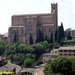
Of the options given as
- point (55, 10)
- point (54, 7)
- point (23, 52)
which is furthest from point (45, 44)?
point (54, 7)

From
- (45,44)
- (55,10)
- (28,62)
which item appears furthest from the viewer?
(55,10)

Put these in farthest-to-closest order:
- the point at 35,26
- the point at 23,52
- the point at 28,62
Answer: the point at 35,26 < the point at 23,52 < the point at 28,62

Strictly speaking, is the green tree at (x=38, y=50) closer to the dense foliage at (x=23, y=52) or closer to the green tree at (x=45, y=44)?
the dense foliage at (x=23, y=52)

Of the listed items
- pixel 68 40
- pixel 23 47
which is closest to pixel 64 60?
pixel 23 47

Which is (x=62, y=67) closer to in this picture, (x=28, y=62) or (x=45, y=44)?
(x=28, y=62)

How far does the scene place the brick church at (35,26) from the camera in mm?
74000

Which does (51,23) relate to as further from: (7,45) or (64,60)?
(64,60)

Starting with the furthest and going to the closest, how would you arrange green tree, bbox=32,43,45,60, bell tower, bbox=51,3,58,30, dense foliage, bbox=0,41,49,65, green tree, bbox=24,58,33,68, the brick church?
bell tower, bbox=51,3,58,30 < the brick church < green tree, bbox=32,43,45,60 < dense foliage, bbox=0,41,49,65 < green tree, bbox=24,58,33,68

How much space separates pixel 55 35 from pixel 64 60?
132 ft

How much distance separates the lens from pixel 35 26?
74.4 metres

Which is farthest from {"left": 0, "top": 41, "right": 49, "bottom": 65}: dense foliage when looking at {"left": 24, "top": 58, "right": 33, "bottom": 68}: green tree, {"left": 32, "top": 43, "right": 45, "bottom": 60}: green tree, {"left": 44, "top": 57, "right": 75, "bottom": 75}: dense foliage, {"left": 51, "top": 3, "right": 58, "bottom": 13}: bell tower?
{"left": 44, "top": 57, "right": 75, "bottom": 75}: dense foliage

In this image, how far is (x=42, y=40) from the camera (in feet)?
240

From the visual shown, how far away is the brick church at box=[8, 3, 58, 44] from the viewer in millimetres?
74000

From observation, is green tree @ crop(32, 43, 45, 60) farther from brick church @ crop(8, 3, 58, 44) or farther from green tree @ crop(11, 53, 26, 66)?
brick church @ crop(8, 3, 58, 44)
